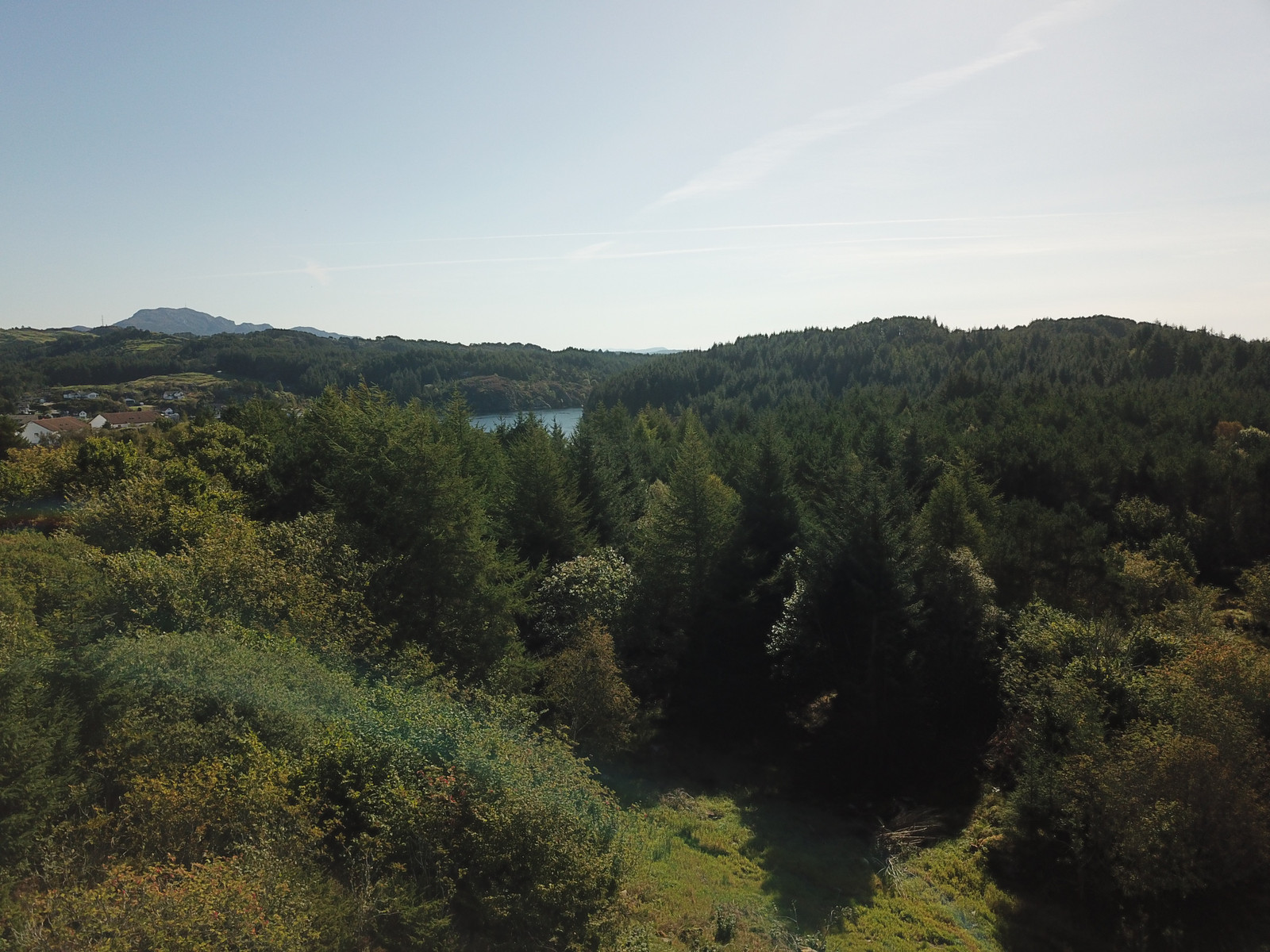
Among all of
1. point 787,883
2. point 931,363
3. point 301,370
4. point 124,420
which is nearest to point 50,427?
point 124,420

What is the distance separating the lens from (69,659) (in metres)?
12.2

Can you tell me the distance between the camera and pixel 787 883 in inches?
669

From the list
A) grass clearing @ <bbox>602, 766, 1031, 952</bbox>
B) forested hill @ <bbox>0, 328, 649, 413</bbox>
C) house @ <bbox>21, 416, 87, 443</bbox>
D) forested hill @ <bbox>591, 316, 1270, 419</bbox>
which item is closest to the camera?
grass clearing @ <bbox>602, 766, 1031, 952</bbox>

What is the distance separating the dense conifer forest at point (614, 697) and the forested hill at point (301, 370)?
109m

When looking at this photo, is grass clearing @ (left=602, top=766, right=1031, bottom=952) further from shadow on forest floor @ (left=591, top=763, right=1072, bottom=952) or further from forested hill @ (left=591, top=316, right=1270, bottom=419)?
forested hill @ (left=591, top=316, right=1270, bottom=419)

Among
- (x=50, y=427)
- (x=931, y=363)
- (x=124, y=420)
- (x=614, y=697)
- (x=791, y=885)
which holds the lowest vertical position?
(x=791, y=885)

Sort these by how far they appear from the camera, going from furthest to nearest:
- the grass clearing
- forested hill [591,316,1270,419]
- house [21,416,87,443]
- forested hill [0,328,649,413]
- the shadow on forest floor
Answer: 1. forested hill [0,328,649,413]
2. forested hill [591,316,1270,419]
3. house [21,416,87,443]
4. the shadow on forest floor
5. the grass clearing

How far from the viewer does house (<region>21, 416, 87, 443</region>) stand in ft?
220

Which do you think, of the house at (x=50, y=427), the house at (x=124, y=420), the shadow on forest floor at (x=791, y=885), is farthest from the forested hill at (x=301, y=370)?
the shadow on forest floor at (x=791, y=885)

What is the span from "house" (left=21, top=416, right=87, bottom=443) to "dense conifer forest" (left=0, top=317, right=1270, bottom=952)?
40974 millimetres

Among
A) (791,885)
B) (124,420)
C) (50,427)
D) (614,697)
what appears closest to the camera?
(791,885)

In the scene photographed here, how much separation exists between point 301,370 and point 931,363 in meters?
132

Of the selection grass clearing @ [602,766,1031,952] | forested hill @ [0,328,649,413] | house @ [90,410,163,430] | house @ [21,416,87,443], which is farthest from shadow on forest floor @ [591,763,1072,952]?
forested hill @ [0,328,649,413]

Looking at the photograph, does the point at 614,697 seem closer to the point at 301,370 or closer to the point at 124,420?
the point at 124,420
